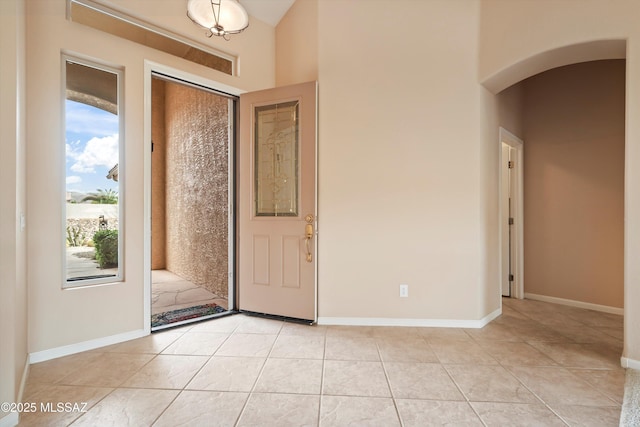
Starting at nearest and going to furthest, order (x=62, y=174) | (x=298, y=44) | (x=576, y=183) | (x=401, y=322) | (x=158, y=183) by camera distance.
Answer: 1. (x=62, y=174)
2. (x=401, y=322)
3. (x=298, y=44)
4. (x=576, y=183)
5. (x=158, y=183)

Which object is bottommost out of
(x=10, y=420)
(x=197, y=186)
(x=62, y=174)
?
(x=10, y=420)

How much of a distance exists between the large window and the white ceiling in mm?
1604

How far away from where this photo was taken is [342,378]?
2.04 metres

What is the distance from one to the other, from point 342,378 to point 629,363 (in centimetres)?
207

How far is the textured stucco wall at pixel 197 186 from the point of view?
4.18 metres

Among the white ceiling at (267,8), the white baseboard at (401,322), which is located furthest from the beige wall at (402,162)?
the white ceiling at (267,8)

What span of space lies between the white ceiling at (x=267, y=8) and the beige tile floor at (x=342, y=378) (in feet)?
11.2

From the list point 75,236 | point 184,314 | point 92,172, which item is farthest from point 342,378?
point 92,172

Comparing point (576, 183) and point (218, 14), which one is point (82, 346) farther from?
point (576, 183)

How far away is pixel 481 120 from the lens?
3.02m

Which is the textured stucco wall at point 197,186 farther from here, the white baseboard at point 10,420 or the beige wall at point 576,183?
the beige wall at point 576,183

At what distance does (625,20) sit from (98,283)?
4.53 m

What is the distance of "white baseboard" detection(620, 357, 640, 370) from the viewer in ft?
7.07

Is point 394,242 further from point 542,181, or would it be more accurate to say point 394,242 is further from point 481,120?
point 542,181
